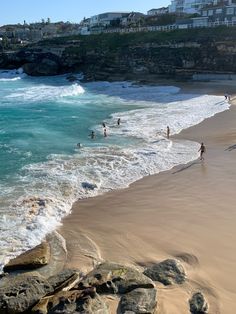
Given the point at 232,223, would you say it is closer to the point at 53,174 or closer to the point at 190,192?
the point at 190,192

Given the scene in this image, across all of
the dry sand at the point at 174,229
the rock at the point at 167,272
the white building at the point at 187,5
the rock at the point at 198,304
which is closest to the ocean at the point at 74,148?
the dry sand at the point at 174,229

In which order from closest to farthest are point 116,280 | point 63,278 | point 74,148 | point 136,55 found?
point 116,280 → point 63,278 → point 74,148 → point 136,55

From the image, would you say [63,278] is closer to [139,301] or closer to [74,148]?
[139,301]

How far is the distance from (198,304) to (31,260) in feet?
15.7

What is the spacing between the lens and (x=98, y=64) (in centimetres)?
6862

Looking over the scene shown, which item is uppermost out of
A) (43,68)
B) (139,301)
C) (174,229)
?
(43,68)

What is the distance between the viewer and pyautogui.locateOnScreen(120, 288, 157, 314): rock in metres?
9.51

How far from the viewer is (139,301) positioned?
974cm

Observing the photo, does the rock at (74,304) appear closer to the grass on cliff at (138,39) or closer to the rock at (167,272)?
the rock at (167,272)

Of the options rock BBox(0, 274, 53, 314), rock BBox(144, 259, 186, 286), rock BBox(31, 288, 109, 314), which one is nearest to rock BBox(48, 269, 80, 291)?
rock BBox(0, 274, 53, 314)

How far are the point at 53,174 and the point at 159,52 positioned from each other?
1877 inches

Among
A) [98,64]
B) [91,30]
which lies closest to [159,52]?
[98,64]

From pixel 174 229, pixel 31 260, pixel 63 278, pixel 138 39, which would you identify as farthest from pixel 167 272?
pixel 138 39

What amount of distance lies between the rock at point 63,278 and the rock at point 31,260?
1.04 m
